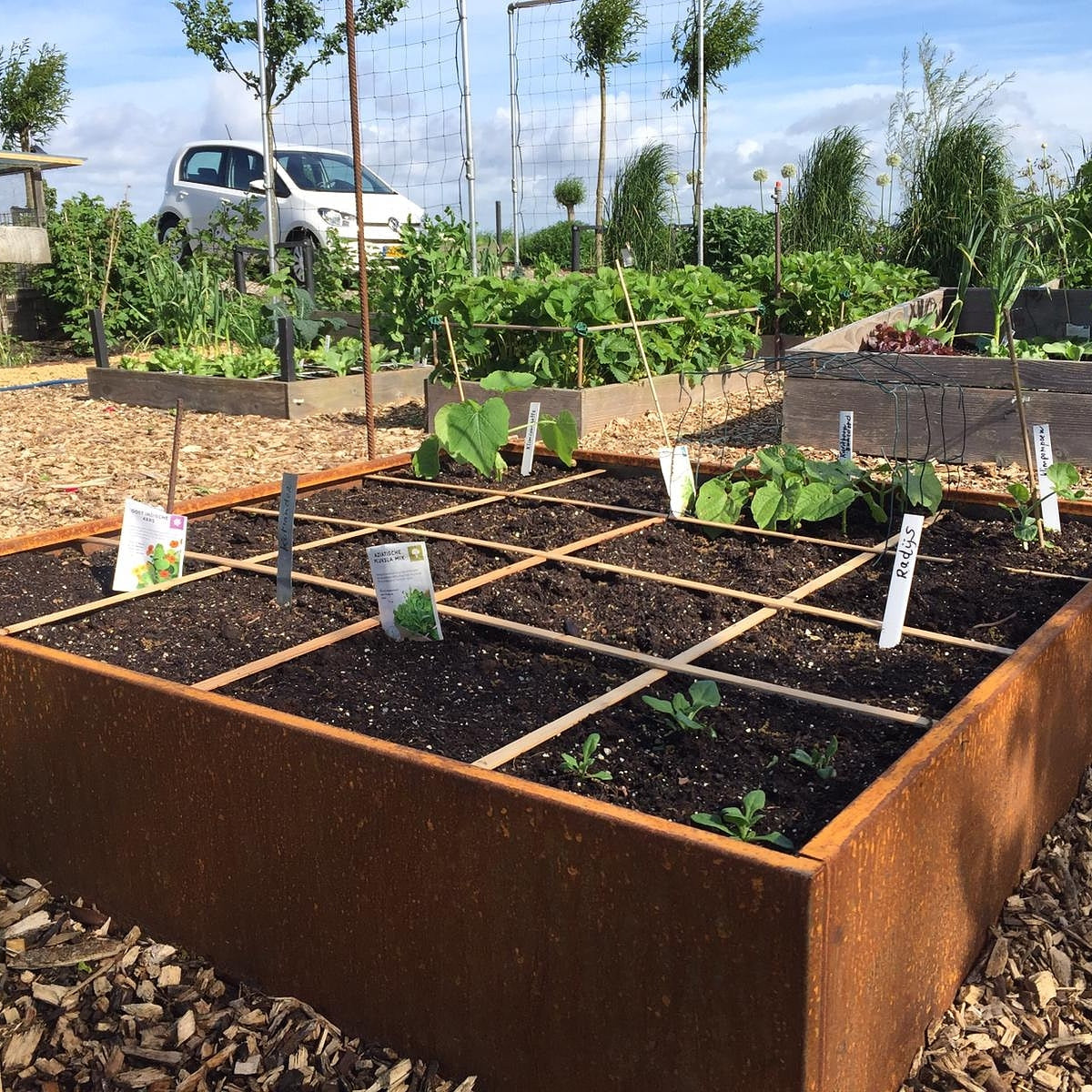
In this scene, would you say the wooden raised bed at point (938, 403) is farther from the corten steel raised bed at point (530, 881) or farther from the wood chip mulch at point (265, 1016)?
the corten steel raised bed at point (530, 881)

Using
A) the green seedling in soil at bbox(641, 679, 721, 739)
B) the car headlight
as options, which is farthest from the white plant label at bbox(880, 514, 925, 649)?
the car headlight

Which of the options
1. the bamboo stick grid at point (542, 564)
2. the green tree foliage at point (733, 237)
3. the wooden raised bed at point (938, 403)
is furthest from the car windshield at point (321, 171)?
the bamboo stick grid at point (542, 564)

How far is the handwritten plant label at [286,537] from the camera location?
8.13 ft

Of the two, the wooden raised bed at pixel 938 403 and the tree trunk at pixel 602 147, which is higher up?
the tree trunk at pixel 602 147

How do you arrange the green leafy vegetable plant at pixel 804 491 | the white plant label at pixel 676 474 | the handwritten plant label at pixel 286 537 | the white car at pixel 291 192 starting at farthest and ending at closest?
the white car at pixel 291 192
the white plant label at pixel 676 474
the green leafy vegetable plant at pixel 804 491
the handwritten plant label at pixel 286 537

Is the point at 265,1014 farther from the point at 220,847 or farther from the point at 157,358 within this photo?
the point at 157,358

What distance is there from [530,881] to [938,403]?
4.42m

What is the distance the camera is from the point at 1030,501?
3.06 metres

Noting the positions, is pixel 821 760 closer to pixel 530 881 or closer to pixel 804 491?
pixel 530 881

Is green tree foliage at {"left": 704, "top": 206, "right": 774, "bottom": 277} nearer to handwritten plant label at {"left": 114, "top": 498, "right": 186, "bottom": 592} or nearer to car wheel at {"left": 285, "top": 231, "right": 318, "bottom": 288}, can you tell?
car wheel at {"left": 285, "top": 231, "right": 318, "bottom": 288}

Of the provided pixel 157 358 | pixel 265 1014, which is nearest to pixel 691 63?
pixel 157 358

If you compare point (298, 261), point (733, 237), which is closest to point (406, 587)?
point (298, 261)

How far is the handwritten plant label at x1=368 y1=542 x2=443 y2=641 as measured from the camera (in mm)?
2242

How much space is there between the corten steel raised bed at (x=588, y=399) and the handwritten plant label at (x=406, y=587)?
350 centimetres
